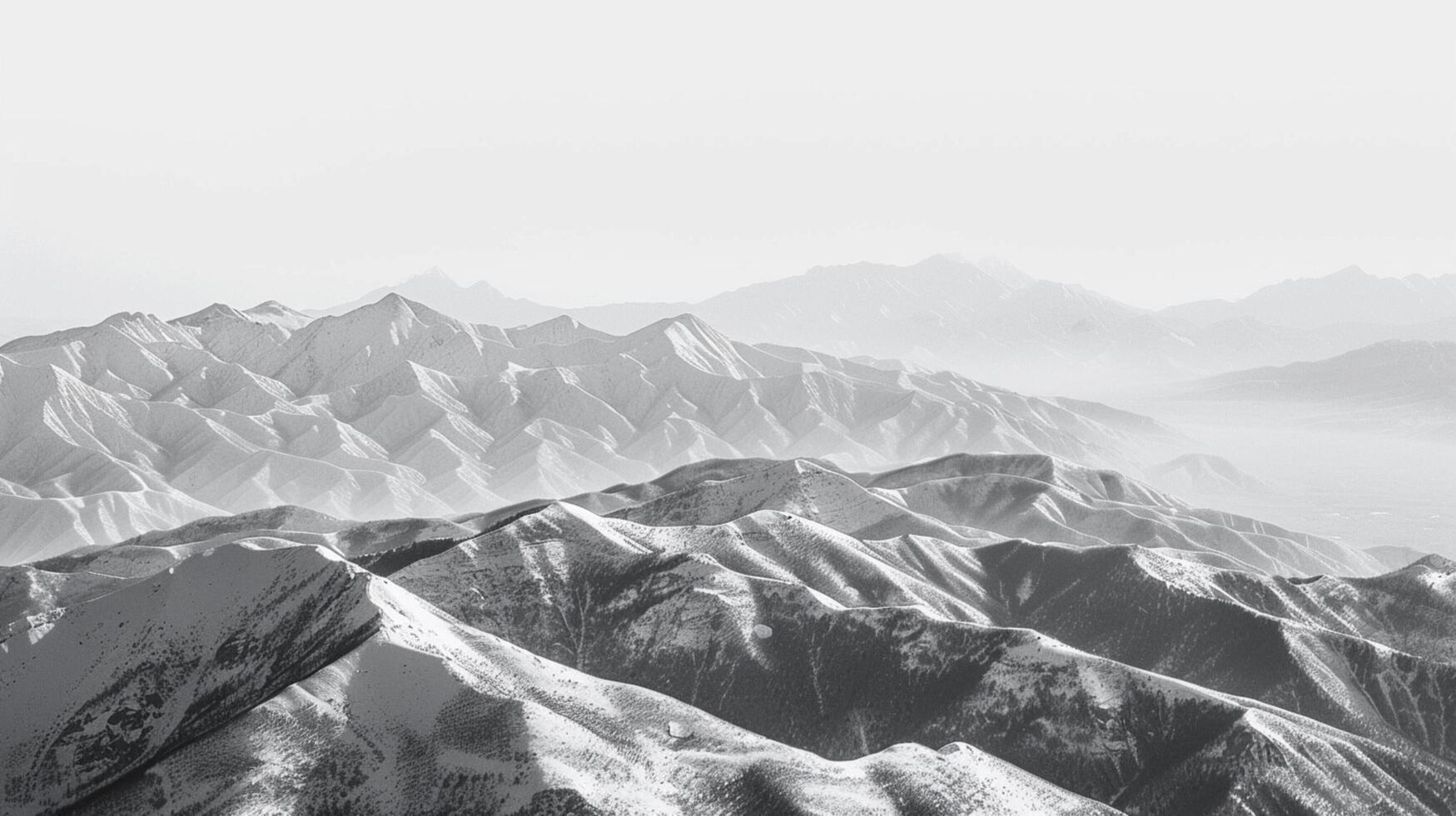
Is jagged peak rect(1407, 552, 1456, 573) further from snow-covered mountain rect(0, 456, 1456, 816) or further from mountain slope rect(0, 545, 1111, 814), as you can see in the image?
mountain slope rect(0, 545, 1111, 814)

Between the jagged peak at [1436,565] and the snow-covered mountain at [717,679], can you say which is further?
the jagged peak at [1436,565]

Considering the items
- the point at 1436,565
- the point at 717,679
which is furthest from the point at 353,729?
the point at 1436,565

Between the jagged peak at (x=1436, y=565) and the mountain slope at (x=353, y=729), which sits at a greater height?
the mountain slope at (x=353, y=729)

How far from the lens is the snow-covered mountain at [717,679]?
60281 mm

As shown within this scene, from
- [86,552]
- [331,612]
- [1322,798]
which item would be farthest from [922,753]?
[86,552]

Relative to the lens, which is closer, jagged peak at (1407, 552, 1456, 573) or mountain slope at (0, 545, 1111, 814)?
mountain slope at (0, 545, 1111, 814)

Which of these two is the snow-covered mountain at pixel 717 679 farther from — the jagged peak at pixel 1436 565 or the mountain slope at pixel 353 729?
the jagged peak at pixel 1436 565

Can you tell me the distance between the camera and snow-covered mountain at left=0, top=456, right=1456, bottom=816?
6028 cm

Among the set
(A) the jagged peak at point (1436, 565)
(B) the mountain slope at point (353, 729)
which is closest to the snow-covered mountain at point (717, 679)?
(B) the mountain slope at point (353, 729)

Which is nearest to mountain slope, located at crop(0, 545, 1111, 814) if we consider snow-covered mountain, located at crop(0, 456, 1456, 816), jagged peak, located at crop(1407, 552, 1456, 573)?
snow-covered mountain, located at crop(0, 456, 1456, 816)

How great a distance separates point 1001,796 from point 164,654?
43.8 meters

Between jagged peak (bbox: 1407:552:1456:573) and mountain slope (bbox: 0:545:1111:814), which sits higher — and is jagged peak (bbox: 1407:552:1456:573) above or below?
below

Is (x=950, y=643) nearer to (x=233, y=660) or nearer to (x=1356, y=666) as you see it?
(x=1356, y=666)

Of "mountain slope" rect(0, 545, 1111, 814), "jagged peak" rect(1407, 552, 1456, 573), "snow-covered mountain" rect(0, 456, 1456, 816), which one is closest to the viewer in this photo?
"mountain slope" rect(0, 545, 1111, 814)
